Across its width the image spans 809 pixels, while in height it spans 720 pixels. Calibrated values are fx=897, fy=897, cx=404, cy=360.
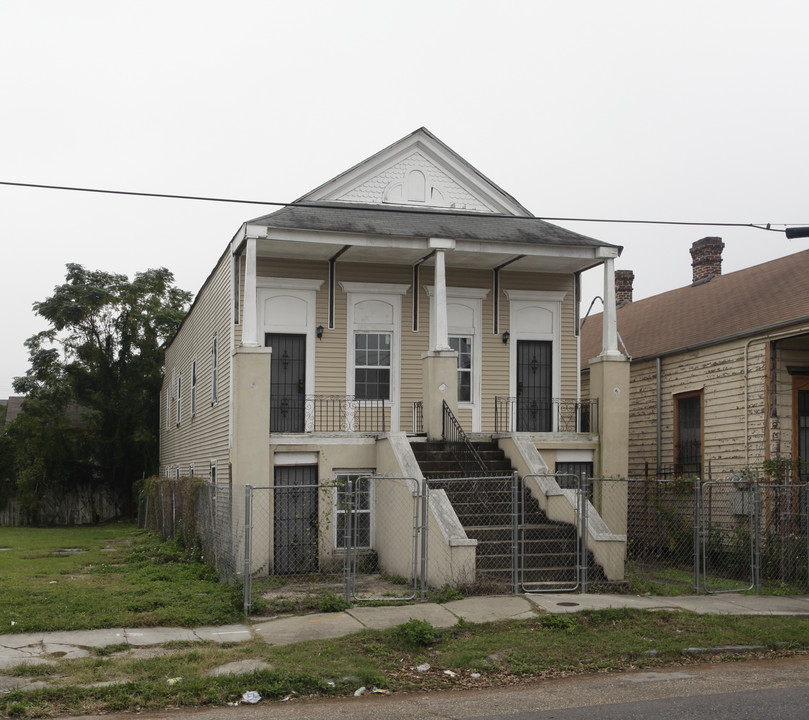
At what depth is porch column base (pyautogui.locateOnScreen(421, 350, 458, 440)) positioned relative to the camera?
16.5m

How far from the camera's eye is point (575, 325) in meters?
19.3

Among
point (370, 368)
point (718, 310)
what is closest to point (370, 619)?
point (370, 368)

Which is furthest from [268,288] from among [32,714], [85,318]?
[85,318]

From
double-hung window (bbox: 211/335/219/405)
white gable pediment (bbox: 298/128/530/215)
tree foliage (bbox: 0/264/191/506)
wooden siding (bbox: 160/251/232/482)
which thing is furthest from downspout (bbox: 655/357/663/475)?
tree foliage (bbox: 0/264/191/506)

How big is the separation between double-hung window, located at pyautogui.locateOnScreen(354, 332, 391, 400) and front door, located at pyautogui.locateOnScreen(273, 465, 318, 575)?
238cm

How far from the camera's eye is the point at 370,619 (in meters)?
10.7

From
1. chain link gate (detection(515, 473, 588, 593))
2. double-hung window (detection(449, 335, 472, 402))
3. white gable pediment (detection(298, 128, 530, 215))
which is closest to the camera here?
chain link gate (detection(515, 473, 588, 593))

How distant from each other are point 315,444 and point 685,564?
24.7ft

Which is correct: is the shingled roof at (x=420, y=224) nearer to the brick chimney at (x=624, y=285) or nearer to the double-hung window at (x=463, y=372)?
the double-hung window at (x=463, y=372)

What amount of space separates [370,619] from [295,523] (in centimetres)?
559

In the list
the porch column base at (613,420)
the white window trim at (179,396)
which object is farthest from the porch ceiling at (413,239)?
the white window trim at (179,396)

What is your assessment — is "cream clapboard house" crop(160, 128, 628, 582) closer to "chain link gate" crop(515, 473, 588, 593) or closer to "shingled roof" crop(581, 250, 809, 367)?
"chain link gate" crop(515, 473, 588, 593)

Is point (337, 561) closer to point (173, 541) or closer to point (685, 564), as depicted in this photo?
point (173, 541)

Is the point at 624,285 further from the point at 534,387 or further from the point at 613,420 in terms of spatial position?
the point at 613,420
